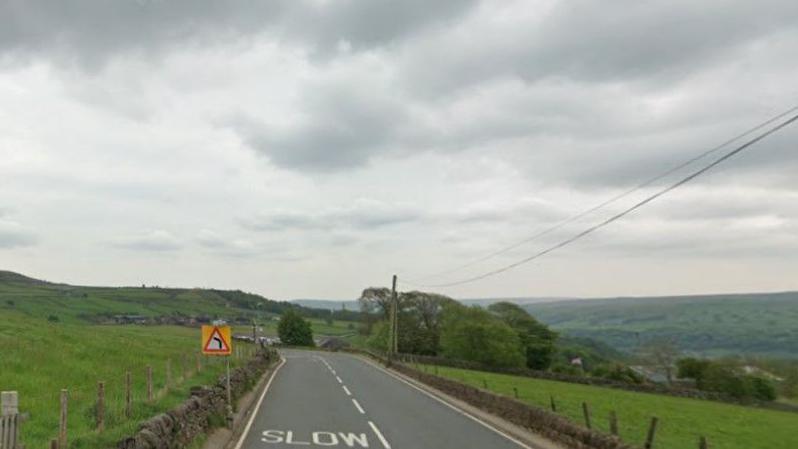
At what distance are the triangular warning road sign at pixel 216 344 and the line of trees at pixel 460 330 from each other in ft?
213

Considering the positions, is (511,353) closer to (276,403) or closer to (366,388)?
(366,388)

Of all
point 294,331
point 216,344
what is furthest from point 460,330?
point 216,344

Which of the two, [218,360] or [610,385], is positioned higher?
[218,360]

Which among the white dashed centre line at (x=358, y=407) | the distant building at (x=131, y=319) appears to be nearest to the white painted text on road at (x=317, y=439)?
the white dashed centre line at (x=358, y=407)

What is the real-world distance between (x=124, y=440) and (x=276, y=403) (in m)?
16.9

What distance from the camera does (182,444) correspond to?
44.2 feet

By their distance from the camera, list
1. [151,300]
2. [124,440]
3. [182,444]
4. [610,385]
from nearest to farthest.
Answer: [124,440] < [182,444] < [610,385] < [151,300]

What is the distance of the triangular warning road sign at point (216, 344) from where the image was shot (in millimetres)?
20297

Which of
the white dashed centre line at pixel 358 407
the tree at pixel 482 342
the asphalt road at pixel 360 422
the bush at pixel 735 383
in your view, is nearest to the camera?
the asphalt road at pixel 360 422

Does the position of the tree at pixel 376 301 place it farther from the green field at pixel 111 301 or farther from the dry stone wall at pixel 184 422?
the dry stone wall at pixel 184 422

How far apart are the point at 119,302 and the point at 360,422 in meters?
137

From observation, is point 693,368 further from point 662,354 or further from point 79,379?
point 79,379

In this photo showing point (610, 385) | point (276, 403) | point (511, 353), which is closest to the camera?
point (276, 403)

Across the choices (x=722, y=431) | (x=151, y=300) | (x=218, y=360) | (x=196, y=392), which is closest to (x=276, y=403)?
(x=196, y=392)
